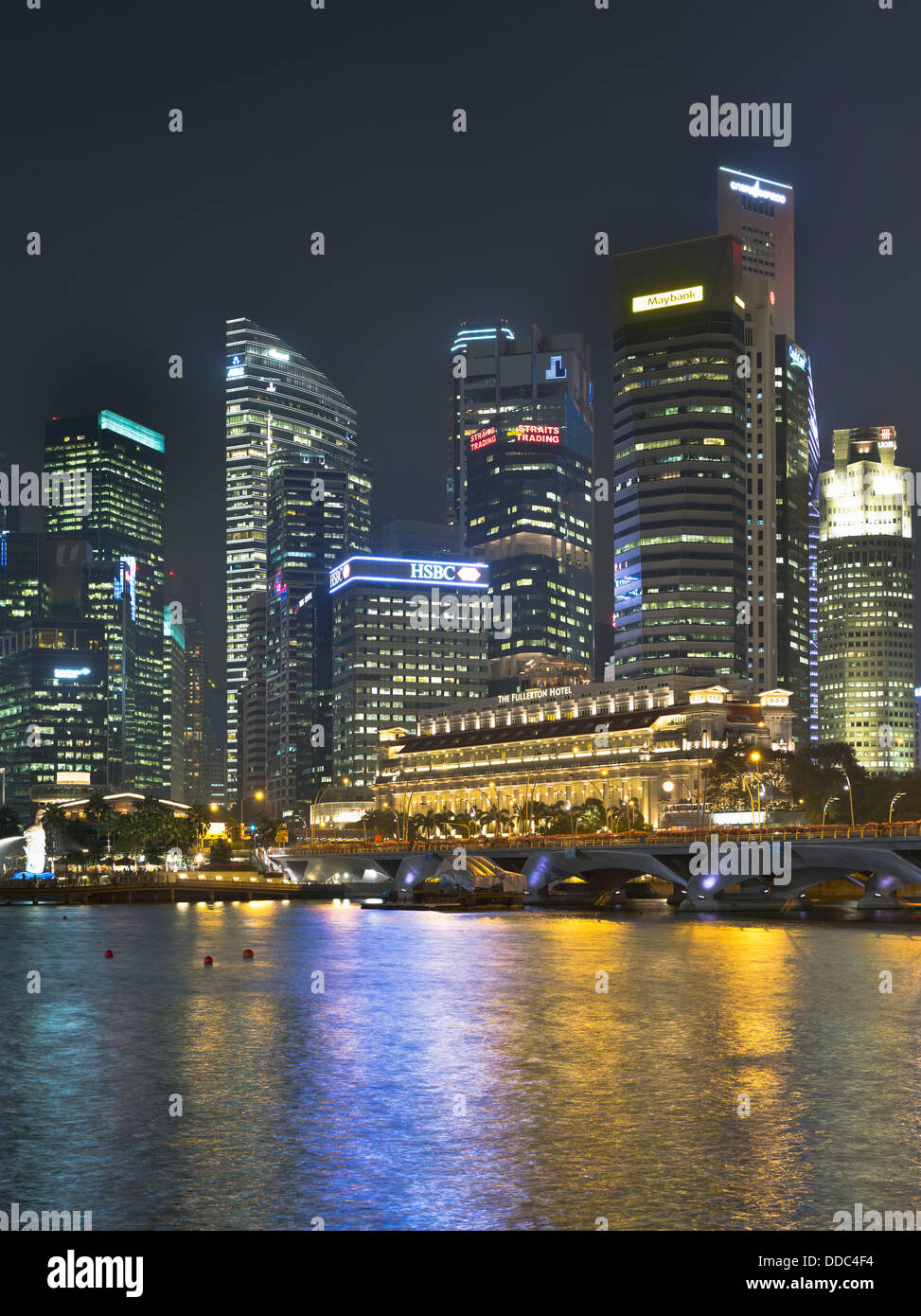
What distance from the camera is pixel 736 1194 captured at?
29.8 metres

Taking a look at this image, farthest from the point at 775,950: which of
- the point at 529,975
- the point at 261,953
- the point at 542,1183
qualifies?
the point at 542,1183

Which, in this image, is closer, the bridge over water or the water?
the water

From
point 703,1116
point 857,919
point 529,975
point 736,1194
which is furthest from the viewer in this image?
point 857,919

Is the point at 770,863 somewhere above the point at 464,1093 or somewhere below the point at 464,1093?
below

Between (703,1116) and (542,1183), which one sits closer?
(542,1183)

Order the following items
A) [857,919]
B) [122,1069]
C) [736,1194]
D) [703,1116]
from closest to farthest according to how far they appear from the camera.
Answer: [736,1194] < [703,1116] < [122,1069] < [857,919]

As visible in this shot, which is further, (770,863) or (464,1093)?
(770,863)

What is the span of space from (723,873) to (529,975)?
86.5 m

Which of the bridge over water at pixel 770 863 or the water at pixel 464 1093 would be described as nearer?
the water at pixel 464 1093

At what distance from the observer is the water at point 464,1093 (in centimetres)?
2995

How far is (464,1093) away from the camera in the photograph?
42375mm

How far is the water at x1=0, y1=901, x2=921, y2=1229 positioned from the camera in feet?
98.3
